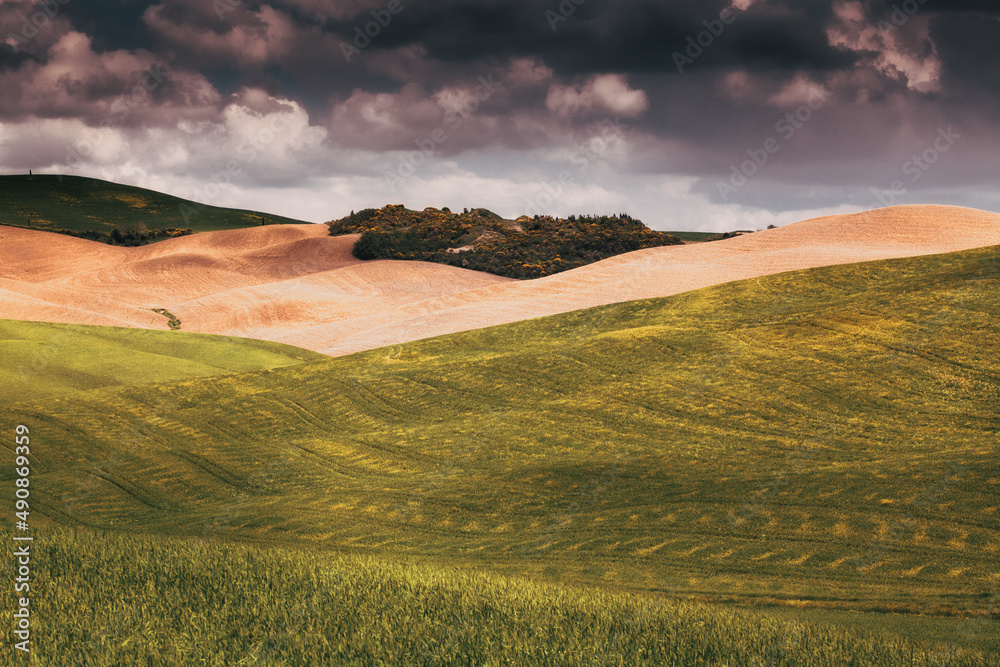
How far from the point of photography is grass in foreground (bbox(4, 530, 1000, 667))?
20.6ft

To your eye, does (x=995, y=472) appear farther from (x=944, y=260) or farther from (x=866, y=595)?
(x=944, y=260)

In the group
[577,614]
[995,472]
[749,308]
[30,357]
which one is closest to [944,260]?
[749,308]

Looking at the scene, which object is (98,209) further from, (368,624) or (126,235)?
(368,624)

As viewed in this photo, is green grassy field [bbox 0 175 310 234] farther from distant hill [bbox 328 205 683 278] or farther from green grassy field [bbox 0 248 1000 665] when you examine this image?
green grassy field [bbox 0 248 1000 665]

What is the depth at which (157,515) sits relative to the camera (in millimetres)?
15078

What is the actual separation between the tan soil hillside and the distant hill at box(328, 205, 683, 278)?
14.5 feet

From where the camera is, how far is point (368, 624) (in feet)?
22.7

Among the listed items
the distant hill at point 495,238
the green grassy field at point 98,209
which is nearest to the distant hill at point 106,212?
the green grassy field at point 98,209

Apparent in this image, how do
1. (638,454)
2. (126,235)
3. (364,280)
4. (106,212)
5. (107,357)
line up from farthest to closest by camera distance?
1. (106,212)
2. (126,235)
3. (364,280)
4. (107,357)
5. (638,454)

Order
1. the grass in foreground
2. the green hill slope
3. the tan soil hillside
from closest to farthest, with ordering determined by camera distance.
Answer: the grass in foreground, the green hill slope, the tan soil hillside

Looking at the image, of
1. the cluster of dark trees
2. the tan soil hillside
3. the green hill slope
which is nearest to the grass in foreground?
the green hill slope

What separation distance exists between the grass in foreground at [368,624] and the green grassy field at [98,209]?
92.8 meters

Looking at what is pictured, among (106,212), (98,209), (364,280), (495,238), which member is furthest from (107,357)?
(98,209)

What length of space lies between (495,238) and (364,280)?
20.4 metres
